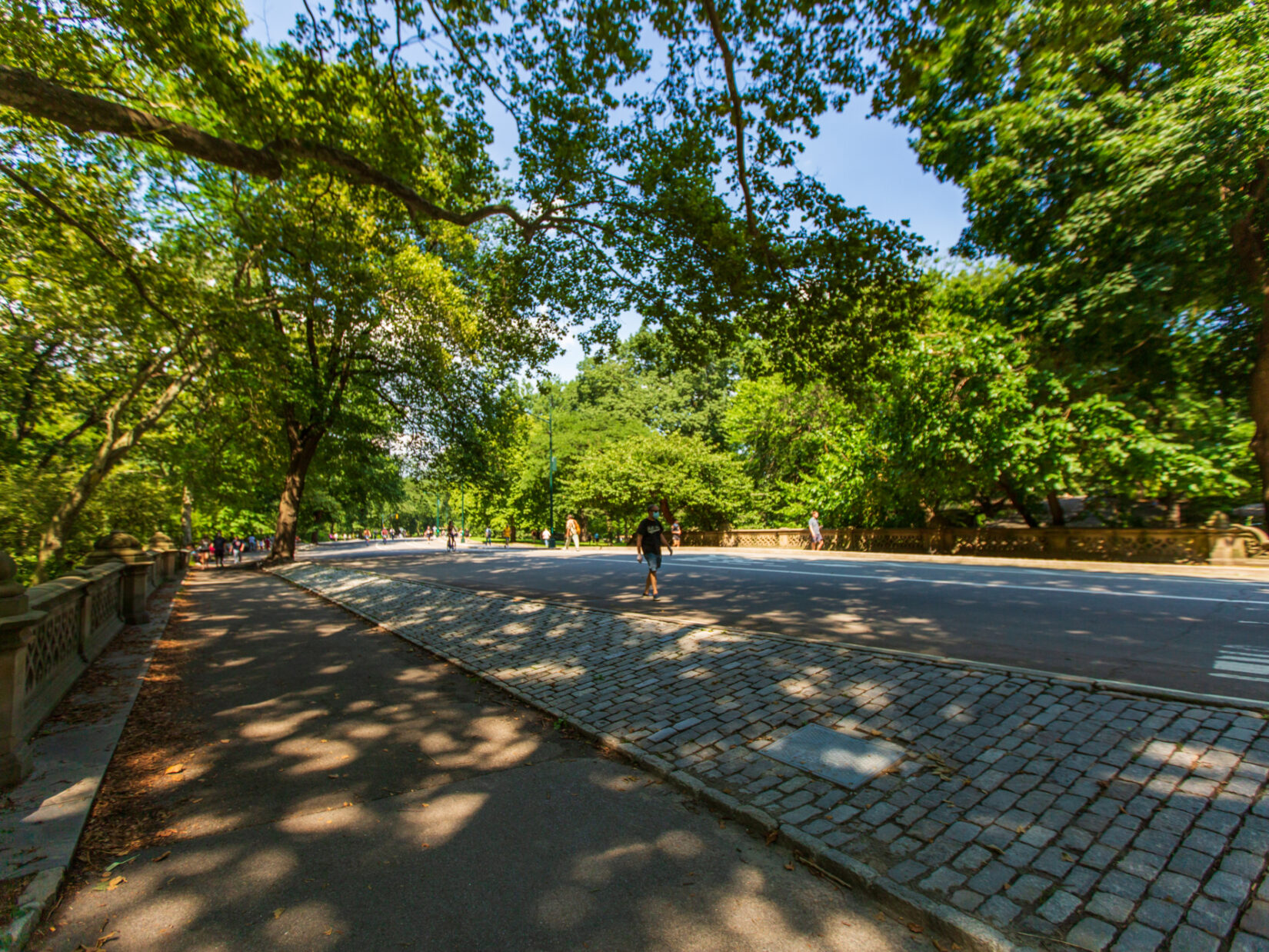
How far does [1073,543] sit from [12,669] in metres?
23.3

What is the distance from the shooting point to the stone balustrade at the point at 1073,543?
51.9 ft

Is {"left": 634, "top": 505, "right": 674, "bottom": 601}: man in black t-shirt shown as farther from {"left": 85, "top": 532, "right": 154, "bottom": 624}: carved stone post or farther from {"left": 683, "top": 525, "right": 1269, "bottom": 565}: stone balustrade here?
{"left": 683, "top": 525, "right": 1269, "bottom": 565}: stone balustrade

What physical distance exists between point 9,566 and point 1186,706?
8.21m

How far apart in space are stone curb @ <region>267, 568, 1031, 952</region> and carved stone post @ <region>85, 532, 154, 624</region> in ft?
33.1

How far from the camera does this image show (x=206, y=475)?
891 inches

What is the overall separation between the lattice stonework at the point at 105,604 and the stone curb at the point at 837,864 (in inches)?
298

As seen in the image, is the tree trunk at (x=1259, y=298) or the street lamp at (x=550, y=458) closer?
the tree trunk at (x=1259, y=298)

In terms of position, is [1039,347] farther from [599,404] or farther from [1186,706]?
[599,404]

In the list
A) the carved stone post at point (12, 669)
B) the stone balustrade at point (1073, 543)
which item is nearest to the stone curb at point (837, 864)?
the carved stone post at point (12, 669)

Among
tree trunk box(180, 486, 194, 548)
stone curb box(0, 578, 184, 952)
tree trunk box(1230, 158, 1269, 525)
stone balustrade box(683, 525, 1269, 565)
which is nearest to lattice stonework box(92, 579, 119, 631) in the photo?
stone curb box(0, 578, 184, 952)

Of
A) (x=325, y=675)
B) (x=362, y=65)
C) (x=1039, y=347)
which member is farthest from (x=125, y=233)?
(x=1039, y=347)

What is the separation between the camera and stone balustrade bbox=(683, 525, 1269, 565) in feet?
51.9

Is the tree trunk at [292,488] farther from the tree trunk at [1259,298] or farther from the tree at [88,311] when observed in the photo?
the tree trunk at [1259,298]

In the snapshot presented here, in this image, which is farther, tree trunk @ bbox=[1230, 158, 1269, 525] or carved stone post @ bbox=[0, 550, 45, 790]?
tree trunk @ bbox=[1230, 158, 1269, 525]
